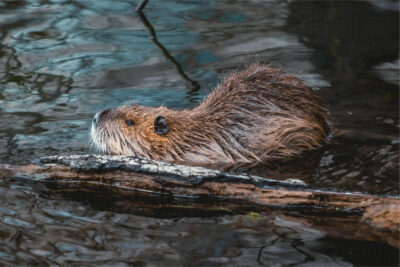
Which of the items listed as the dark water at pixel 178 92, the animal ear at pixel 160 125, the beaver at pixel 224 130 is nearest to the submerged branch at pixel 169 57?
the dark water at pixel 178 92

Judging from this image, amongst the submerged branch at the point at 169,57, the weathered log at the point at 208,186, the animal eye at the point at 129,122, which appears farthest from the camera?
the submerged branch at the point at 169,57

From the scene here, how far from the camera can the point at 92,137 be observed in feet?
16.6

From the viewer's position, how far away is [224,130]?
506 cm

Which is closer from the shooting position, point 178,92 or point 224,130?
point 224,130

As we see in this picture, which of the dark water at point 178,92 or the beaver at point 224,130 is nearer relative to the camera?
the dark water at point 178,92

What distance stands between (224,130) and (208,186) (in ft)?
3.89

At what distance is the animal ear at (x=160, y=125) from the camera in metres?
4.97

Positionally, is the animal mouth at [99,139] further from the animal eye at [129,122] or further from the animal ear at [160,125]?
the animal ear at [160,125]

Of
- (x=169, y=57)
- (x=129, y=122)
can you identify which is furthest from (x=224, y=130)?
(x=169, y=57)

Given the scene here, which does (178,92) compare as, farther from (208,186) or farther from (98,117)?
(208,186)

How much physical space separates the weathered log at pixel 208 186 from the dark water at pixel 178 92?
0.39ft

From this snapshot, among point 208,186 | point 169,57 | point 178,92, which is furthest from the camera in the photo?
point 169,57

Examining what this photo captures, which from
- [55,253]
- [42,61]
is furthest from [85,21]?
[55,253]

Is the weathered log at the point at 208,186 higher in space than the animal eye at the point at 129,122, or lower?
higher
